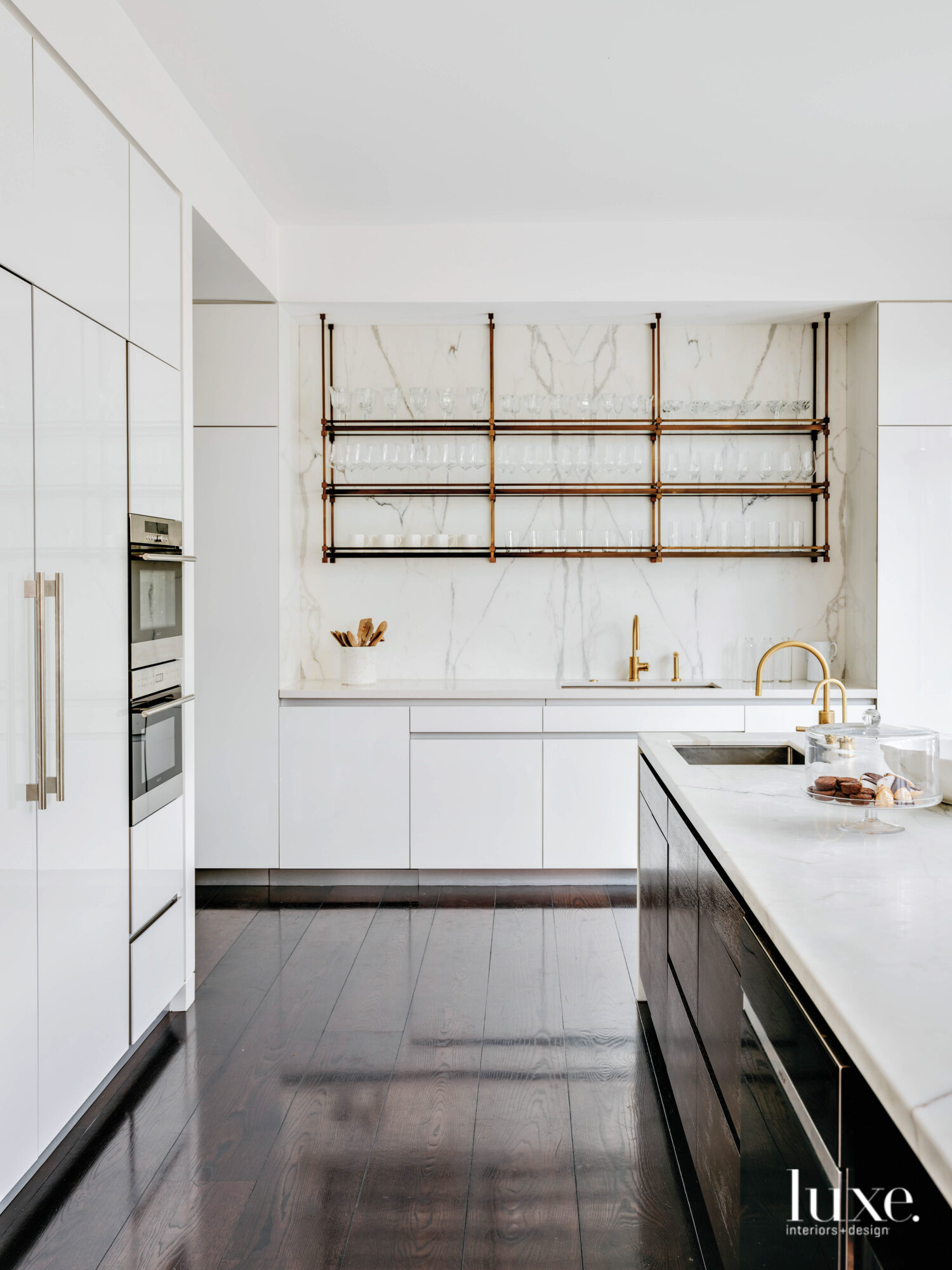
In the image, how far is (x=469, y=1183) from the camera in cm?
206

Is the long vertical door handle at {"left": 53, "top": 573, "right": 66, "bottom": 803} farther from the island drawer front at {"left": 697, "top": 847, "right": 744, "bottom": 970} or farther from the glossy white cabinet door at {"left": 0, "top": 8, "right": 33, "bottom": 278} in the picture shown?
the island drawer front at {"left": 697, "top": 847, "right": 744, "bottom": 970}

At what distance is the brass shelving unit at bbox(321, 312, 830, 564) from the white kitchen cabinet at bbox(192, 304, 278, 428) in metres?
0.34

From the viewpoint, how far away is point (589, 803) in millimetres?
4180

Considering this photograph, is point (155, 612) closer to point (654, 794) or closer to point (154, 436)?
point (154, 436)

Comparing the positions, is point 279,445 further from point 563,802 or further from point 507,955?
point 507,955

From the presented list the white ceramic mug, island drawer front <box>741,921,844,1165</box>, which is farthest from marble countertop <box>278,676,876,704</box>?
island drawer front <box>741,921,844,1165</box>

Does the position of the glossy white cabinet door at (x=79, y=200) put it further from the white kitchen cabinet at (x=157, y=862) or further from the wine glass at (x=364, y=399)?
the wine glass at (x=364, y=399)

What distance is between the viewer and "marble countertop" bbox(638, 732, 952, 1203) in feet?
2.95

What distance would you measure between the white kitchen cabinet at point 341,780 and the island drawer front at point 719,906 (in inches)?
95.4

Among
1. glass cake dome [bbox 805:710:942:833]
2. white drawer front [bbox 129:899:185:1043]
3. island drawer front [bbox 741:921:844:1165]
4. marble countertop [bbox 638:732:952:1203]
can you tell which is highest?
glass cake dome [bbox 805:710:942:833]

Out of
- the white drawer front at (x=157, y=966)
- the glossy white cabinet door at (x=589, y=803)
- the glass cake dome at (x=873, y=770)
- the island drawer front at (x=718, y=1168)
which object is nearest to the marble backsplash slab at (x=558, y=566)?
the glossy white cabinet door at (x=589, y=803)

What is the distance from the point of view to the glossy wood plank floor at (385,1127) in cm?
187

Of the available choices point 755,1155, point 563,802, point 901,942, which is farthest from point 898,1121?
point 563,802

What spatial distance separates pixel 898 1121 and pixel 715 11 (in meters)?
2.81
